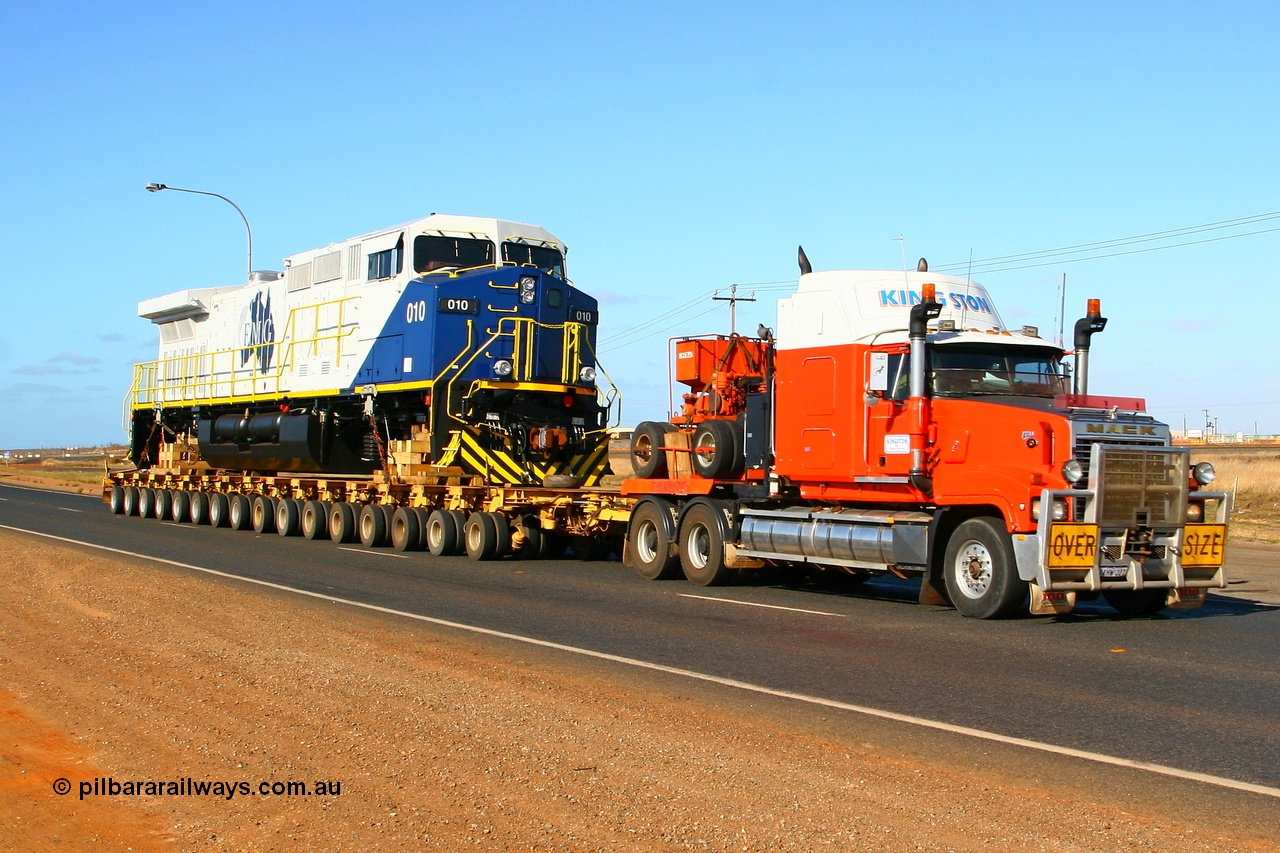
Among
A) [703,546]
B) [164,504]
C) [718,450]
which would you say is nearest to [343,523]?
[703,546]

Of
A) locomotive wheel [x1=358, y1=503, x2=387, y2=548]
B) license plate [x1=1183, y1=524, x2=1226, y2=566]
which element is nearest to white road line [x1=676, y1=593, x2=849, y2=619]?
license plate [x1=1183, y1=524, x2=1226, y2=566]

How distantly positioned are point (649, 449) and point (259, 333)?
13239 millimetres

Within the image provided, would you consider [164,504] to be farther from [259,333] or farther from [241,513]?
[259,333]

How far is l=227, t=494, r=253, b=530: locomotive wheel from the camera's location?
29.0 metres

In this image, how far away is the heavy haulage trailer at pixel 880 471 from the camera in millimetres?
12633

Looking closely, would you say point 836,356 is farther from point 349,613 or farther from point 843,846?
point 843,846

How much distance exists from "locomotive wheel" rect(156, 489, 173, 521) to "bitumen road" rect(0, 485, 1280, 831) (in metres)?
14.0

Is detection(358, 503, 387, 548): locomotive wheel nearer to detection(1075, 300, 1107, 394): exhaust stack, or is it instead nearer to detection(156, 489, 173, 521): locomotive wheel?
detection(156, 489, 173, 521): locomotive wheel

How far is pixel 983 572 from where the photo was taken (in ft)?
43.0

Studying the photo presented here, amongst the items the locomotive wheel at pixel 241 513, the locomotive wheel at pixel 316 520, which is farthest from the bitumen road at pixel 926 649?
the locomotive wheel at pixel 241 513

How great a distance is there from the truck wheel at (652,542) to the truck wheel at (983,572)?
16.4ft

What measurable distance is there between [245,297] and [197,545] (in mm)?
7608

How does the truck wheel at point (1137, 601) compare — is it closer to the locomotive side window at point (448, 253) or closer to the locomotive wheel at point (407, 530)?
the locomotive wheel at point (407, 530)

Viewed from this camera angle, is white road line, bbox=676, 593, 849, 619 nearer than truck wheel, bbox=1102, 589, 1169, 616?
No
